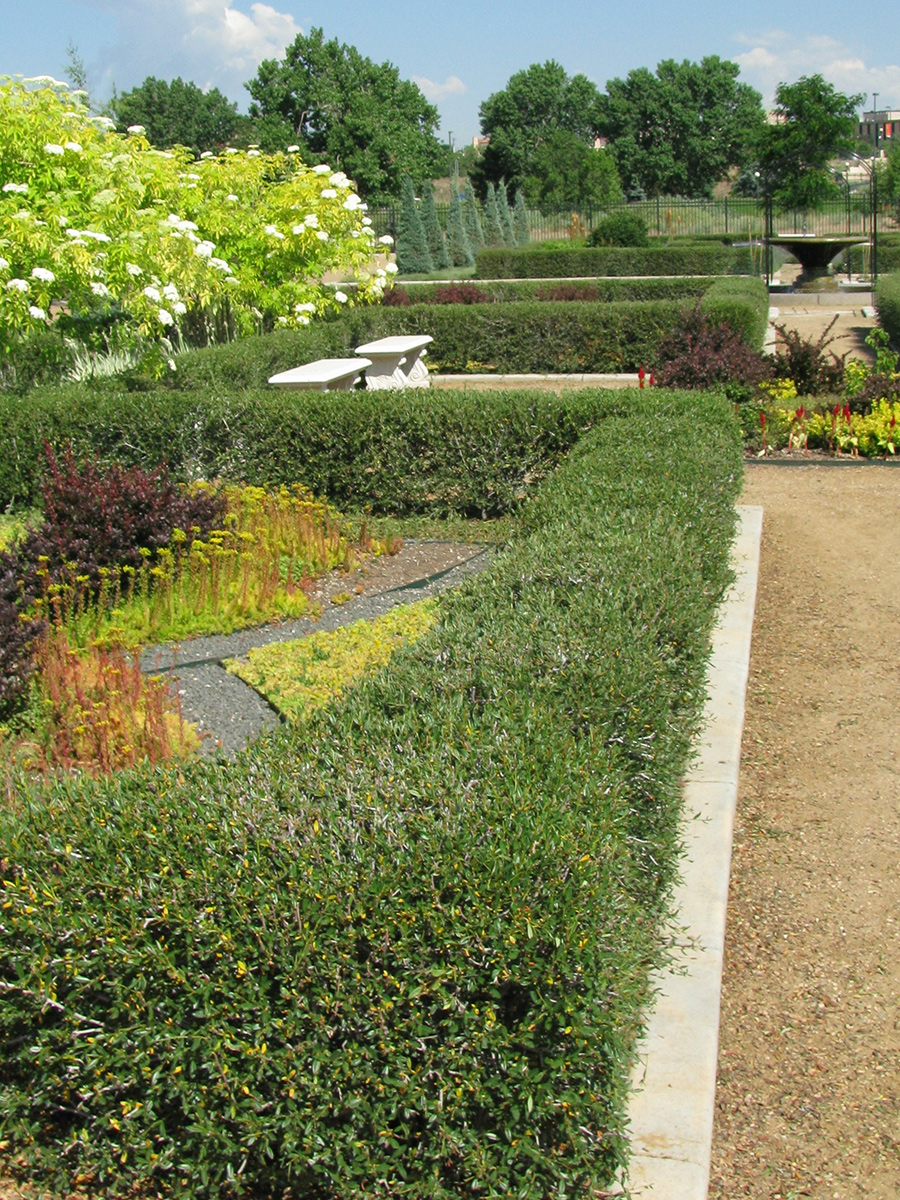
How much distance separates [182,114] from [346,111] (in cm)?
1947

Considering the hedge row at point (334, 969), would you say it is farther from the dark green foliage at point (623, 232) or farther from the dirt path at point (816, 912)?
the dark green foliage at point (623, 232)

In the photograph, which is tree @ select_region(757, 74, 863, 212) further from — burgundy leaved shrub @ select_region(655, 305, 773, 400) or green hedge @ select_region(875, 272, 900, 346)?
burgundy leaved shrub @ select_region(655, 305, 773, 400)

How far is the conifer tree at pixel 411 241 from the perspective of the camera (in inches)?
1515

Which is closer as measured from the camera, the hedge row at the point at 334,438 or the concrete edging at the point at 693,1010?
the concrete edging at the point at 693,1010

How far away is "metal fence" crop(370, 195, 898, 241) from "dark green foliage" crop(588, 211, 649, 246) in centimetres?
712

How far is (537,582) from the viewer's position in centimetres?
411

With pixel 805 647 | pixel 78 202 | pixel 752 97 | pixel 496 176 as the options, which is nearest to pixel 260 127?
pixel 496 176

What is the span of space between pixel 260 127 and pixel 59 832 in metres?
77.0

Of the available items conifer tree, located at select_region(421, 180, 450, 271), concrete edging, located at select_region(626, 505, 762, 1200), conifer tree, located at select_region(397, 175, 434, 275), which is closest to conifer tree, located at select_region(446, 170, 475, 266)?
conifer tree, located at select_region(421, 180, 450, 271)

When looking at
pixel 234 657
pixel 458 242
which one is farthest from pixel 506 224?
pixel 234 657

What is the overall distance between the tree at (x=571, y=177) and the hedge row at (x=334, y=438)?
5393 centimetres

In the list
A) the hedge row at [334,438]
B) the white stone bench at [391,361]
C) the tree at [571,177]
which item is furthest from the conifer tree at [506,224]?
the hedge row at [334,438]

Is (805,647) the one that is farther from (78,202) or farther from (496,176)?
(496,176)

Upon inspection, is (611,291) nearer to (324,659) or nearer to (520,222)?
(324,659)
